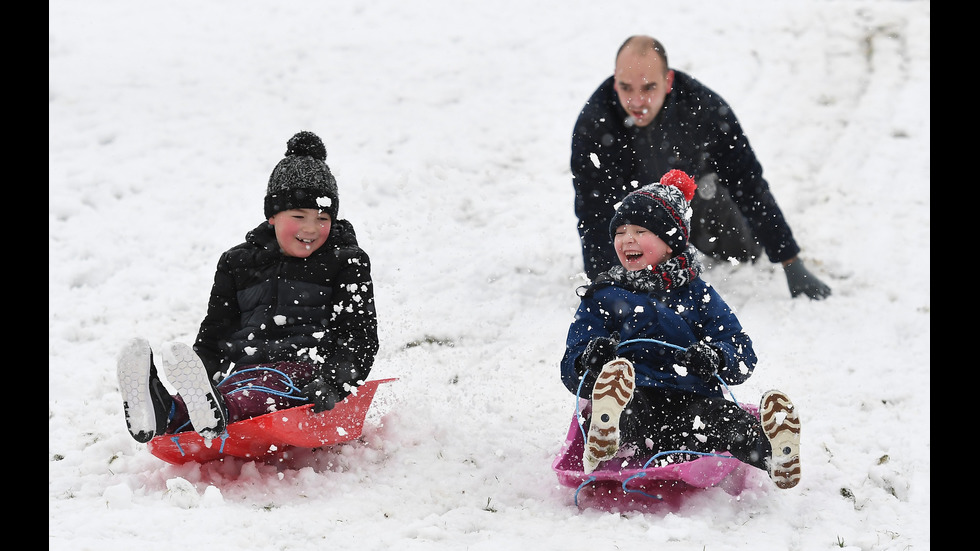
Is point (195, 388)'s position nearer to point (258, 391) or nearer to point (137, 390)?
point (137, 390)

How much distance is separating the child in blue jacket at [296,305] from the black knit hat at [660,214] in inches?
41.6

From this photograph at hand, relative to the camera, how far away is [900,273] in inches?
215

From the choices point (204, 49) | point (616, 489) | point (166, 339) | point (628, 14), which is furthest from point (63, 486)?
point (628, 14)

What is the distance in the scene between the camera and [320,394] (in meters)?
3.32

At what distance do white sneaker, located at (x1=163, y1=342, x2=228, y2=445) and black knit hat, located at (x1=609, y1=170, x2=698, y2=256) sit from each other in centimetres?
154

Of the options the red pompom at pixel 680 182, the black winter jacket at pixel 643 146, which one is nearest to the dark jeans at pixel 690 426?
the red pompom at pixel 680 182

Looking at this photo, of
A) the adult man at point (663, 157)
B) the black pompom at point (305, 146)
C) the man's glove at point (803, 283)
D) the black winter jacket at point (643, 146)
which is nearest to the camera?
the black pompom at point (305, 146)

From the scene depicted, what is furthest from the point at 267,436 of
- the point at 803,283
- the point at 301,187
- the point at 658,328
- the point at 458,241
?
the point at 803,283

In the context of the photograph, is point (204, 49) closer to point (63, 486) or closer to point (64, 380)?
point (64, 380)

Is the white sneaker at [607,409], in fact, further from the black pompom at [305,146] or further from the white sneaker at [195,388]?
the black pompom at [305,146]

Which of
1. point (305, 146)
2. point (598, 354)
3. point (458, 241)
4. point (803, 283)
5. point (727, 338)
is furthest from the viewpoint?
point (458, 241)

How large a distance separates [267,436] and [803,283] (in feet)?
10.7

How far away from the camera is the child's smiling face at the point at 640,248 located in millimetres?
3312

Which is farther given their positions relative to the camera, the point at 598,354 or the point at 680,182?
the point at 680,182
